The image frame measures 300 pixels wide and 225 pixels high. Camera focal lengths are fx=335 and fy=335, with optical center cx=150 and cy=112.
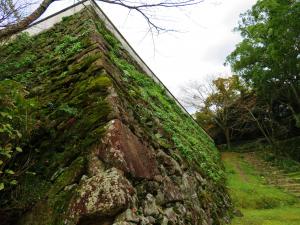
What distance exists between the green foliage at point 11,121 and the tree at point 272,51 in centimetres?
1389

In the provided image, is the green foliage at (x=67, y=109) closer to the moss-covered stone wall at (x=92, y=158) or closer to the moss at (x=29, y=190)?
the moss-covered stone wall at (x=92, y=158)

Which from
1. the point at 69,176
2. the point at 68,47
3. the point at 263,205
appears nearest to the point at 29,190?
the point at 69,176

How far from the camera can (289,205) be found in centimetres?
952

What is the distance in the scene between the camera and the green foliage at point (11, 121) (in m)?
3.44

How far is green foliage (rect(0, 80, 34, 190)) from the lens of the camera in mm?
3443

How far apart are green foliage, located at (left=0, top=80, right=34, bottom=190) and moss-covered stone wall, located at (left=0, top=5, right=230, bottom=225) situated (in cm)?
19

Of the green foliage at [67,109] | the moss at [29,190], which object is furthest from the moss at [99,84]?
the moss at [29,190]

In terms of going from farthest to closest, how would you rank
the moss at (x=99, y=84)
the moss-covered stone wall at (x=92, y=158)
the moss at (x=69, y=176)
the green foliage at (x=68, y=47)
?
1. the green foliage at (x=68, y=47)
2. the moss at (x=99, y=84)
3. the moss at (x=69, y=176)
4. the moss-covered stone wall at (x=92, y=158)

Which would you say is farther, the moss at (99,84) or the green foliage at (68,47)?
the green foliage at (68,47)

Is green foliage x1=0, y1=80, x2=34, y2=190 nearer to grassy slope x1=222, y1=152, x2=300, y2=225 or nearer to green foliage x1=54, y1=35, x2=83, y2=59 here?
green foliage x1=54, y1=35, x2=83, y2=59

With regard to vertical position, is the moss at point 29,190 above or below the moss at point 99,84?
below

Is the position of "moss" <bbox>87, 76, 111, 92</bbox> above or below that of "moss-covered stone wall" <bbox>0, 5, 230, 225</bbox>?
above

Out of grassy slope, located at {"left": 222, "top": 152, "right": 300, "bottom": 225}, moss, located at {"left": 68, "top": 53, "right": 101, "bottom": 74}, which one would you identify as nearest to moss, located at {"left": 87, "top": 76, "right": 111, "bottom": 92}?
moss, located at {"left": 68, "top": 53, "right": 101, "bottom": 74}

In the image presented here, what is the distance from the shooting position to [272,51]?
16.1 metres
